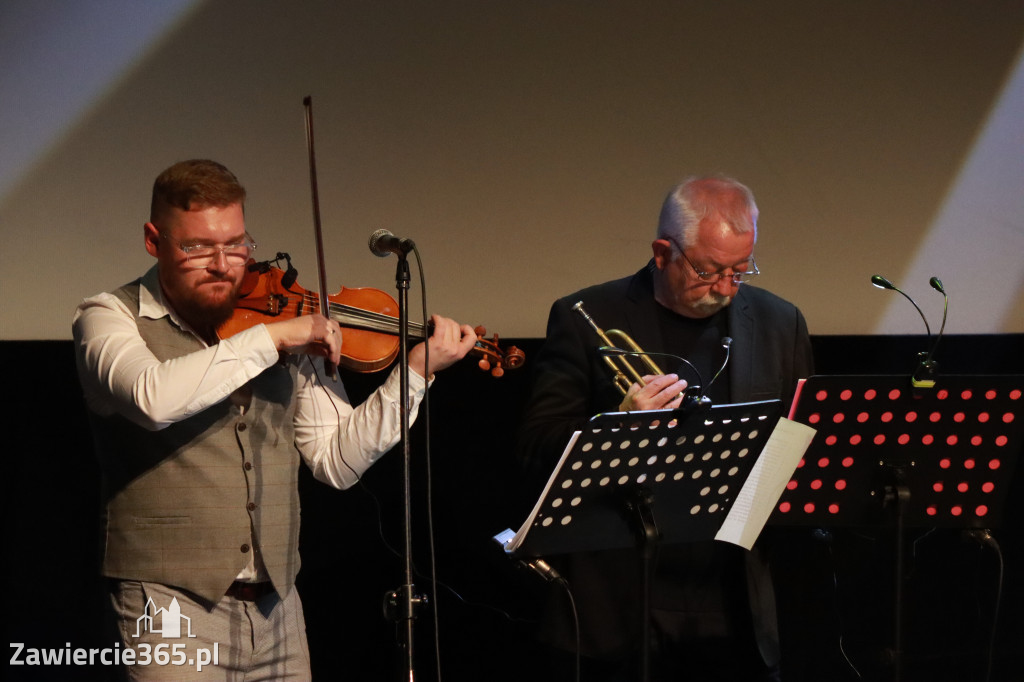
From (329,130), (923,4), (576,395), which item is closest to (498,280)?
(329,130)

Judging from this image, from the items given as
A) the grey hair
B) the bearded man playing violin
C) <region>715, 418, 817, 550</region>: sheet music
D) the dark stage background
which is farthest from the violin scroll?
the dark stage background

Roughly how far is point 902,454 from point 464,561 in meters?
1.83

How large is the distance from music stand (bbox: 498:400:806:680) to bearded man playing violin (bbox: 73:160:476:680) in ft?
1.51

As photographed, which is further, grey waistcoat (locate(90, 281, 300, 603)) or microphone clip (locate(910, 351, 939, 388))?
microphone clip (locate(910, 351, 939, 388))

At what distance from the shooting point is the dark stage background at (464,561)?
365 centimetres

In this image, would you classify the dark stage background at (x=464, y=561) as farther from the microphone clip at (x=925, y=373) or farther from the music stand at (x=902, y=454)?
the microphone clip at (x=925, y=373)

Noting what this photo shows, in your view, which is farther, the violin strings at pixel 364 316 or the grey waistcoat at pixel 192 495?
the violin strings at pixel 364 316

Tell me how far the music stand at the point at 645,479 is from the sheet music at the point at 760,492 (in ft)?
0.17

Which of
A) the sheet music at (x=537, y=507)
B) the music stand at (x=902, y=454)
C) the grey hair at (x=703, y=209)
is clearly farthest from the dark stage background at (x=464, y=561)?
the sheet music at (x=537, y=507)

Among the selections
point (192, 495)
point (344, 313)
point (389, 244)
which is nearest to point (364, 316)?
point (344, 313)

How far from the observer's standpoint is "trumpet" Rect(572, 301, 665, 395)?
9.14ft

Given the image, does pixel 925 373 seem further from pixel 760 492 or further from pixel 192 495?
pixel 192 495

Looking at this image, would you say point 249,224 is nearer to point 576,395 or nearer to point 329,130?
point 329,130

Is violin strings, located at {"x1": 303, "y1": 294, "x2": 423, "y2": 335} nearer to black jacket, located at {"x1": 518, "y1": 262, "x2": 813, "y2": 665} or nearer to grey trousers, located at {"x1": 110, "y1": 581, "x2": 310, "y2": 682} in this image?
black jacket, located at {"x1": 518, "y1": 262, "x2": 813, "y2": 665}
